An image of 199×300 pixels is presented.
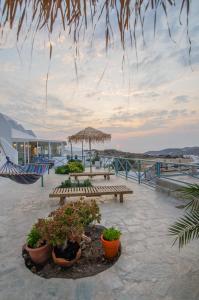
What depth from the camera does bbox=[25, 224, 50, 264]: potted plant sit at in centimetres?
215

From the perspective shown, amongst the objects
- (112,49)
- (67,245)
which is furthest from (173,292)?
(112,49)

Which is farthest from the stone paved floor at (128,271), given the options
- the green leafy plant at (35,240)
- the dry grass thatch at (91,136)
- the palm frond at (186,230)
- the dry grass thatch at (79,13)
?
the dry grass thatch at (91,136)

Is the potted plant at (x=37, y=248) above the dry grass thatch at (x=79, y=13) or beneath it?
beneath

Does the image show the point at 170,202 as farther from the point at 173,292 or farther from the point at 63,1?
the point at 63,1

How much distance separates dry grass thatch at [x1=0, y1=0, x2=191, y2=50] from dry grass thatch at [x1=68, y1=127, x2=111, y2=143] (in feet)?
23.4

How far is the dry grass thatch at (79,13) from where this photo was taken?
2.75ft

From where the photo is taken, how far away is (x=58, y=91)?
105 inches

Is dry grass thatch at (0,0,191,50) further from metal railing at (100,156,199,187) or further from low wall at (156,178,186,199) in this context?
metal railing at (100,156,199,187)

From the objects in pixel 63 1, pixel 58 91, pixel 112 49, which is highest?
pixel 58 91

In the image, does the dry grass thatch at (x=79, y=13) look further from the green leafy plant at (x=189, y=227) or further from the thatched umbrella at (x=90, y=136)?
the thatched umbrella at (x=90, y=136)

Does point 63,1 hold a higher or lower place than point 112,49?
higher

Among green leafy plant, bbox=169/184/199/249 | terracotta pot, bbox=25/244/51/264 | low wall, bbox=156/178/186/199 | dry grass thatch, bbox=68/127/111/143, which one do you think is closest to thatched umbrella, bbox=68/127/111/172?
dry grass thatch, bbox=68/127/111/143

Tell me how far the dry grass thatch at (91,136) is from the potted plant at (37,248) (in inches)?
237

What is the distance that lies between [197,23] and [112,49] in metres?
0.55
